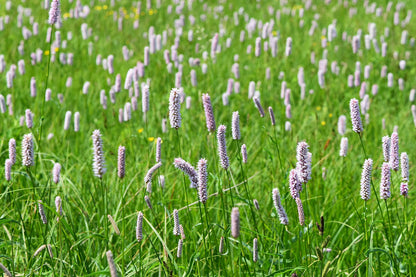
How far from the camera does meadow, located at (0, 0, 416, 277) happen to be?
6.70 feet

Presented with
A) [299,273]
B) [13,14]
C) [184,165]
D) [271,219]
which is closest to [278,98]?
[271,219]

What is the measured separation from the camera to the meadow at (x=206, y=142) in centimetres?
204

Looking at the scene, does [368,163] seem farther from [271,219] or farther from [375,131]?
[375,131]

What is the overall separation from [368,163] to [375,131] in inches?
109

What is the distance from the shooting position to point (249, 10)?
29.3 feet

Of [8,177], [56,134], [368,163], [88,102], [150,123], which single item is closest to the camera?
[368,163]

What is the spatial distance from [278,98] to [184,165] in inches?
149

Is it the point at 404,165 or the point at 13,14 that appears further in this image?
the point at 13,14

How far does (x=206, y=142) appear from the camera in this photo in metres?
3.75

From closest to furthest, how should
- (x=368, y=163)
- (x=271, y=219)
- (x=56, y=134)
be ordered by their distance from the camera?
(x=368, y=163), (x=271, y=219), (x=56, y=134)

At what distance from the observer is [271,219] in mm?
2805

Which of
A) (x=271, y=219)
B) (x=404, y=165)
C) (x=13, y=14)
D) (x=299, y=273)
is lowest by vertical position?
(x=299, y=273)

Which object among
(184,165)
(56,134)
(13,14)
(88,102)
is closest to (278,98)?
(88,102)

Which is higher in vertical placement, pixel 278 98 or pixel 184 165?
pixel 278 98
